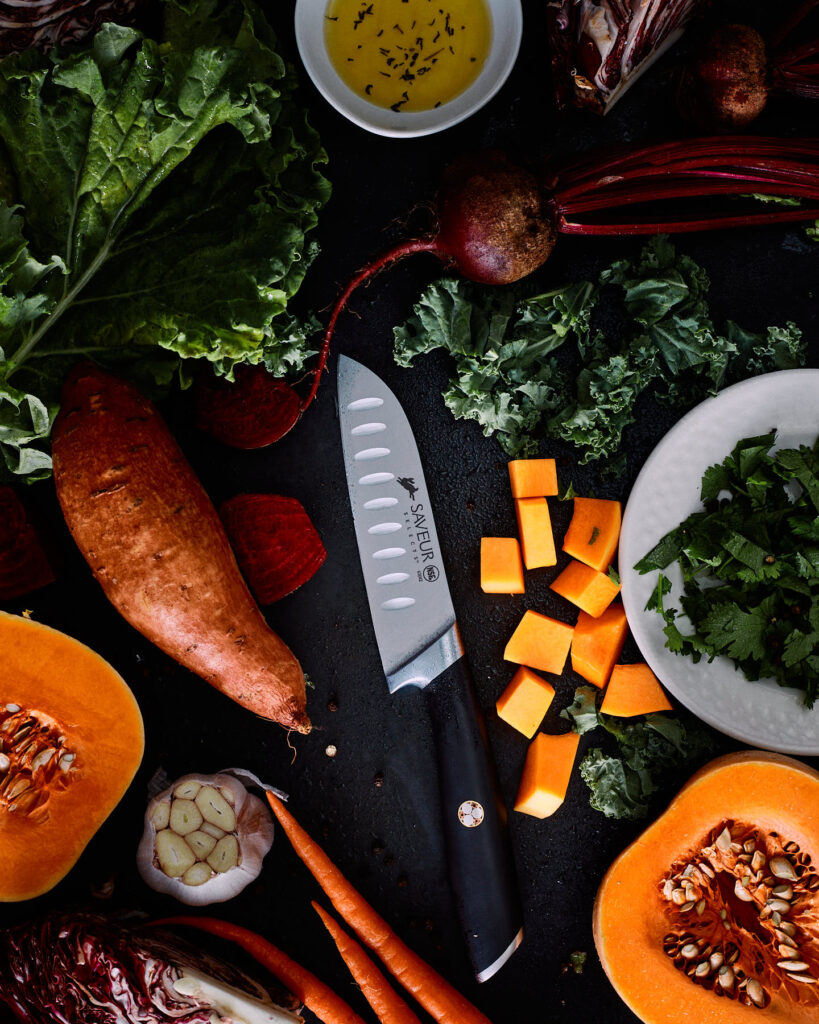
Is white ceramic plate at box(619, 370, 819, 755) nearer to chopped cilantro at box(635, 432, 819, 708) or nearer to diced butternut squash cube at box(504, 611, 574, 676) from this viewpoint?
chopped cilantro at box(635, 432, 819, 708)

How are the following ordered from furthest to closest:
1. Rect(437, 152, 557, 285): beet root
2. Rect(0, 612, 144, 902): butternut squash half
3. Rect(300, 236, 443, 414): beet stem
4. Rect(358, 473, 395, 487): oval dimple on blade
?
Rect(358, 473, 395, 487): oval dimple on blade < Rect(300, 236, 443, 414): beet stem < Rect(437, 152, 557, 285): beet root < Rect(0, 612, 144, 902): butternut squash half

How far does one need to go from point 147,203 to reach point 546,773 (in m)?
1.56

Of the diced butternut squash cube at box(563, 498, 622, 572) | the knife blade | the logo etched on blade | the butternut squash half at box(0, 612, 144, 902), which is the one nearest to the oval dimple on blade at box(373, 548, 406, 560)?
the knife blade

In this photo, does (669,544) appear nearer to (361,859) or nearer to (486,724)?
(486,724)

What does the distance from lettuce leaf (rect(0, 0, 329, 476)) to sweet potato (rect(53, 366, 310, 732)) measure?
0.09 meters

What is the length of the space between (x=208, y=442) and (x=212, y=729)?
71 centimetres

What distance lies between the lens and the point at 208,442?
6.88 ft

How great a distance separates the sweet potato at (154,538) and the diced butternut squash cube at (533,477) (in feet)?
2.28

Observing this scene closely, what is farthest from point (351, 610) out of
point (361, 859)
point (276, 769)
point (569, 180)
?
point (569, 180)

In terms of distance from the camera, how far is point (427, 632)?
2021mm

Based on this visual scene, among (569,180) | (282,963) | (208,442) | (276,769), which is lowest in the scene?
(282,963)

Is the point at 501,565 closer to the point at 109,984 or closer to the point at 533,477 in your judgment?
the point at 533,477

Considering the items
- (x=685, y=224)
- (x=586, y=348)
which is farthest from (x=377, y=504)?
(x=685, y=224)

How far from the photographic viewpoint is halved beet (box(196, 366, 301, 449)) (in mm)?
2020
